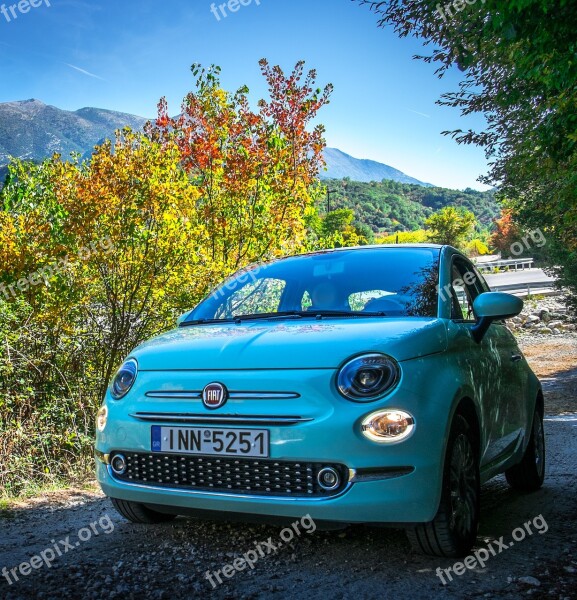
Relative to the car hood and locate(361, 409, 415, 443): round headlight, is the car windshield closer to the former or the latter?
the car hood

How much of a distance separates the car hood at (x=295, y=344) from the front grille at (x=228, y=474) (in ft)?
1.47

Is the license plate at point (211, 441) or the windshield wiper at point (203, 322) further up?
the windshield wiper at point (203, 322)

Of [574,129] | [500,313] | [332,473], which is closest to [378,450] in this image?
[332,473]

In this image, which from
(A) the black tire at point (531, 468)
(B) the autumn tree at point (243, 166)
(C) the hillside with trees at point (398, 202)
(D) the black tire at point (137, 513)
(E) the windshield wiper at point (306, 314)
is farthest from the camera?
(C) the hillside with trees at point (398, 202)

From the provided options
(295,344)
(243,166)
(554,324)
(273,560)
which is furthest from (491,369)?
(554,324)

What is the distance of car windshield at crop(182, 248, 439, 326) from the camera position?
4.07 meters

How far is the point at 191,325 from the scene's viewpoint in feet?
14.9

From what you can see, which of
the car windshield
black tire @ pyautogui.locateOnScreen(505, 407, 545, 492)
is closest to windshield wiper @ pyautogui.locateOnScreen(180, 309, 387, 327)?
the car windshield

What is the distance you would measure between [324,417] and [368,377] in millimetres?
276

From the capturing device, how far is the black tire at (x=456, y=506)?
334 centimetres

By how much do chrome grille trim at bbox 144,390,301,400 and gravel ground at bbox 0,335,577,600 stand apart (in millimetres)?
644

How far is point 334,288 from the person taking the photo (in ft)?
14.5

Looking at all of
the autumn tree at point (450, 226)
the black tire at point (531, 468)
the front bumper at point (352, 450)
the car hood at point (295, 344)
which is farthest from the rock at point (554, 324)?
the autumn tree at point (450, 226)

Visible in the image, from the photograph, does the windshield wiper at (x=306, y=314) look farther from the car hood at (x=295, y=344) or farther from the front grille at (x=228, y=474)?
the front grille at (x=228, y=474)
